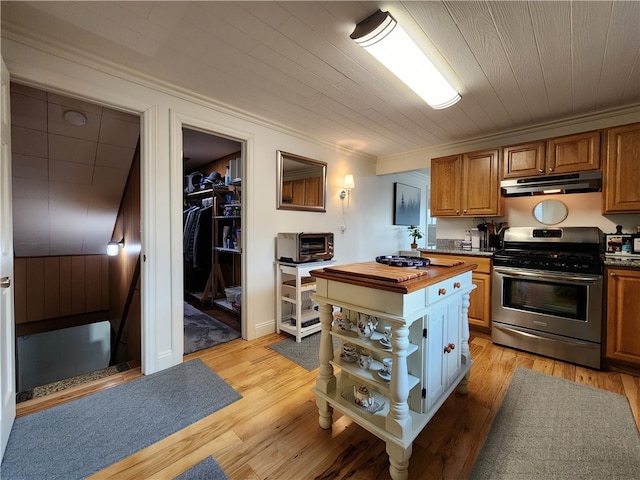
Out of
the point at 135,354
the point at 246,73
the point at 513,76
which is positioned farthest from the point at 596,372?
the point at 135,354

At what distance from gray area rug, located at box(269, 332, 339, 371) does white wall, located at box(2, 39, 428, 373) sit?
0.34m

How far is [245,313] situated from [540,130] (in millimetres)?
3645

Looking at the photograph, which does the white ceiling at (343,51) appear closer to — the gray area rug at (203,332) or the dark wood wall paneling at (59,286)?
the dark wood wall paneling at (59,286)

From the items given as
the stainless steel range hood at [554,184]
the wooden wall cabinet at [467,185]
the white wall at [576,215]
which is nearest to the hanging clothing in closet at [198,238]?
the wooden wall cabinet at [467,185]

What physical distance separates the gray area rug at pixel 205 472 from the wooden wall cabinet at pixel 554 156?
3452mm

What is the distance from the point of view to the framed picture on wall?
4707 millimetres

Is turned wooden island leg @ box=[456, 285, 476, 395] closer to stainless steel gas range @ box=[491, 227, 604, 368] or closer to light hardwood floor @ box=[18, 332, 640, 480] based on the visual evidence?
light hardwood floor @ box=[18, 332, 640, 480]

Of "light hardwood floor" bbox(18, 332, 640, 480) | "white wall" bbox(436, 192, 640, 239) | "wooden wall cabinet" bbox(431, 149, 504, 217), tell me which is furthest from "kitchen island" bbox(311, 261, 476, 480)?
"white wall" bbox(436, 192, 640, 239)

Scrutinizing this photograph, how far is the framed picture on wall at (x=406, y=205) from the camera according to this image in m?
4.71

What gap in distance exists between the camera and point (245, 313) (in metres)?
2.85

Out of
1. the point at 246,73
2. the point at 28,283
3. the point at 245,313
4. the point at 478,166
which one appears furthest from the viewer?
the point at 28,283

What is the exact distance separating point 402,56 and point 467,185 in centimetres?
201

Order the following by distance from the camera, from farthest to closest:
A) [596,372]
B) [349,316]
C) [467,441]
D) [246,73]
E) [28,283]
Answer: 1. [28,283]
2. [596,372]
3. [246,73]
4. [349,316]
5. [467,441]

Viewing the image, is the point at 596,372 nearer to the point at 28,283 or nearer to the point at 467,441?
the point at 467,441
